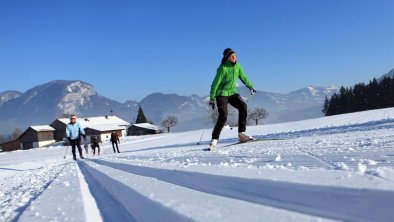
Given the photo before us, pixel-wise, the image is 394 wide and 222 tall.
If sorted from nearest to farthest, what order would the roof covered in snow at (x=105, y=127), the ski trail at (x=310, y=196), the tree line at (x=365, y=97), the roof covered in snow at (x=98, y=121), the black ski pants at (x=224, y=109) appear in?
the ski trail at (x=310, y=196) → the black ski pants at (x=224, y=109) → the tree line at (x=365, y=97) → the roof covered in snow at (x=105, y=127) → the roof covered in snow at (x=98, y=121)

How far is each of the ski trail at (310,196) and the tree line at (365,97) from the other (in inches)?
3892

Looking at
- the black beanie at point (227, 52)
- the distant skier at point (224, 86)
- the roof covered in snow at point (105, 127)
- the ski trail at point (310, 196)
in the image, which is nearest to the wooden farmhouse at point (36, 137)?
the roof covered in snow at point (105, 127)

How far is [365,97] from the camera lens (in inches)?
3839

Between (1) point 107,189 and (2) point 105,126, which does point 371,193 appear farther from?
(2) point 105,126

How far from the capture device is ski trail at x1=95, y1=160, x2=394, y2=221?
1.67 metres

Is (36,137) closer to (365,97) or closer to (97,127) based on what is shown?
(97,127)

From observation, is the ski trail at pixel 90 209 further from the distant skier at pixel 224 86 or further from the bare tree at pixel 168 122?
the bare tree at pixel 168 122

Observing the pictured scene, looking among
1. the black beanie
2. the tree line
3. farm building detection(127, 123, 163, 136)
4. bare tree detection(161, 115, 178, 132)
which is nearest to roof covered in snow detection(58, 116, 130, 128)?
farm building detection(127, 123, 163, 136)

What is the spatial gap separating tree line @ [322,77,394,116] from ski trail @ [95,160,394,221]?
98847mm

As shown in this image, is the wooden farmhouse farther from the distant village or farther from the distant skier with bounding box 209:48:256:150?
the distant skier with bounding box 209:48:256:150

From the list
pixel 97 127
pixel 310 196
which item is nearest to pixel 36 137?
pixel 97 127

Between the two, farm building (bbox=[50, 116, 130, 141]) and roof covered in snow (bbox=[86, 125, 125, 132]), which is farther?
roof covered in snow (bbox=[86, 125, 125, 132])

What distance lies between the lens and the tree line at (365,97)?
9375 cm

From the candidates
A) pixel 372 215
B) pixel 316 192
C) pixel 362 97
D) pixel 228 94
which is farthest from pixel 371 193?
pixel 362 97
